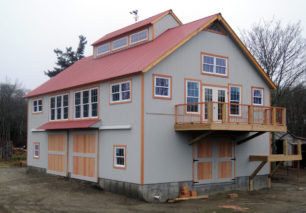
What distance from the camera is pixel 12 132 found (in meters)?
55.5

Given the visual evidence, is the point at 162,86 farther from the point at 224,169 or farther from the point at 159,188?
the point at 224,169

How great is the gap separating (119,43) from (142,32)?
2202 mm

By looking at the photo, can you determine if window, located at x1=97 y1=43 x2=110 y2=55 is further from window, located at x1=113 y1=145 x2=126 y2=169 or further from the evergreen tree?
the evergreen tree

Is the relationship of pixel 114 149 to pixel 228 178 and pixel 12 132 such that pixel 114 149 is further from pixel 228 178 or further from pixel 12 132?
pixel 12 132

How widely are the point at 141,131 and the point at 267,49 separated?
19.4m

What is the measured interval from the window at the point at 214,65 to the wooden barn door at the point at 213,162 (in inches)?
158

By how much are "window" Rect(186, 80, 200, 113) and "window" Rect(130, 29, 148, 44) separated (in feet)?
17.1

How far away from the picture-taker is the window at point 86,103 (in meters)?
22.3

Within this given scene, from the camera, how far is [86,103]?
23094 mm

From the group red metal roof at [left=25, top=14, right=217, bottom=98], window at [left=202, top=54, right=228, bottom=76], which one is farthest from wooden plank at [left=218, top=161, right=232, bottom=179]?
red metal roof at [left=25, top=14, right=217, bottom=98]

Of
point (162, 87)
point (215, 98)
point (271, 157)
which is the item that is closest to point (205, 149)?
point (215, 98)

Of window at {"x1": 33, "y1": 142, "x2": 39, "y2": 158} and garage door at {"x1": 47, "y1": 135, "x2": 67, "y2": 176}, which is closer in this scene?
garage door at {"x1": 47, "y1": 135, "x2": 67, "y2": 176}

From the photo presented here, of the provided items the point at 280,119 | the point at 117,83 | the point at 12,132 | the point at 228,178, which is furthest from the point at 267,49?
the point at 12,132

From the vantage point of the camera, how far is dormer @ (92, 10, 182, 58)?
78.5 ft
